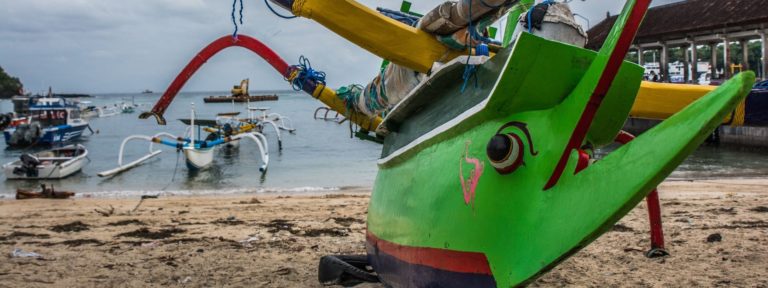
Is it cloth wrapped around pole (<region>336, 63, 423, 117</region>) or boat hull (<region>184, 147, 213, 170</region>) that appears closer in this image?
cloth wrapped around pole (<region>336, 63, 423, 117</region>)

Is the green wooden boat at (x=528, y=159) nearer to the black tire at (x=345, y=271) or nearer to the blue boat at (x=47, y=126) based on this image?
the black tire at (x=345, y=271)

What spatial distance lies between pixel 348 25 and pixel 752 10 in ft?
84.0

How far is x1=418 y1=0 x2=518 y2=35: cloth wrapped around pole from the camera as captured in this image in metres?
3.63

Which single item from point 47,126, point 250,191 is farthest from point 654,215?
A: point 47,126

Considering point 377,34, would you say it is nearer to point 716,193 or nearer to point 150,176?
point 716,193

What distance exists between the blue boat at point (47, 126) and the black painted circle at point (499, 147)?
3273cm

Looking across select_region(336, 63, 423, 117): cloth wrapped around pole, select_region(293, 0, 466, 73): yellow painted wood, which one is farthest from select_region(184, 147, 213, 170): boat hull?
select_region(293, 0, 466, 73): yellow painted wood

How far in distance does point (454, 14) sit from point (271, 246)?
4.38m

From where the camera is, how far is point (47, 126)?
33250 millimetres

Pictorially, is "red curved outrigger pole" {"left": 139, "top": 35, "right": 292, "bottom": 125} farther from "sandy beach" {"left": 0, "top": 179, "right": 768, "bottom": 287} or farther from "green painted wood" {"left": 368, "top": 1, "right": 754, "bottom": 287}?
"green painted wood" {"left": 368, "top": 1, "right": 754, "bottom": 287}

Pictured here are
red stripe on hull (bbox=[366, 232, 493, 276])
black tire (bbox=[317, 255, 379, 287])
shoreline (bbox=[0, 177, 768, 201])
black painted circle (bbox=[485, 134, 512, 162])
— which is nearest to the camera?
black painted circle (bbox=[485, 134, 512, 162])

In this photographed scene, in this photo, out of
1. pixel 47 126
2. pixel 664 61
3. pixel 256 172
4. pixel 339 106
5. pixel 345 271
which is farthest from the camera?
pixel 47 126

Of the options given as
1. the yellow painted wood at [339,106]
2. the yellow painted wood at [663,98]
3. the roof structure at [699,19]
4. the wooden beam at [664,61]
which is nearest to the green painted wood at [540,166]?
the yellow painted wood at [663,98]

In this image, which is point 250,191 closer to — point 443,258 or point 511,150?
point 443,258
